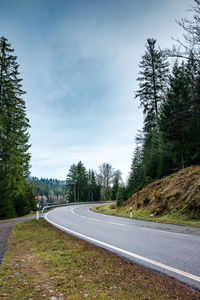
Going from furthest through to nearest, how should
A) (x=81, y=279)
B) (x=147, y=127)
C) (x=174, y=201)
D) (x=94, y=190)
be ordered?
(x=94, y=190), (x=147, y=127), (x=174, y=201), (x=81, y=279)

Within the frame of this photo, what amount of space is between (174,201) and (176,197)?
1.21ft

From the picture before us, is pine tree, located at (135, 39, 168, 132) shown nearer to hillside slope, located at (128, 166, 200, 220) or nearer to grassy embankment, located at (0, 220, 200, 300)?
hillside slope, located at (128, 166, 200, 220)

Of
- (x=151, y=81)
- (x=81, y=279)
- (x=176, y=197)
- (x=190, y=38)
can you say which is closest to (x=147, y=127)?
(x=151, y=81)

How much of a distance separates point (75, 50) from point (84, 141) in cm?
2329

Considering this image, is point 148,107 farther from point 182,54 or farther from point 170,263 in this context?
point 170,263

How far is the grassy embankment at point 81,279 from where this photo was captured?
2619 millimetres

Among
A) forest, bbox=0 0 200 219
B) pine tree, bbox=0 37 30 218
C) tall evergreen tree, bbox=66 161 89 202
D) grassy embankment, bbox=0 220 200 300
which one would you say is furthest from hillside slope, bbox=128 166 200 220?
tall evergreen tree, bbox=66 161 89 202

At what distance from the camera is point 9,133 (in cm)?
2075

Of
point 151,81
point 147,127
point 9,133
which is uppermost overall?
point 151,81

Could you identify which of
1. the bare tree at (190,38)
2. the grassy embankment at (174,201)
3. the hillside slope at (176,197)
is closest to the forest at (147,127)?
the bare tree at (190,38)

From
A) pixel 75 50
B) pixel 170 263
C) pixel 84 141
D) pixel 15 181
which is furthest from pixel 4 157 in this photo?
pixel 84 141

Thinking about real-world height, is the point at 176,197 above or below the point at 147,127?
below

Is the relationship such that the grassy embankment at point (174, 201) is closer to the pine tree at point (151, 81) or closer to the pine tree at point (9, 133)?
the pine tree at point (151, 81)

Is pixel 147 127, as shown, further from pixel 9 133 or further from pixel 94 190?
pixel 94 190
